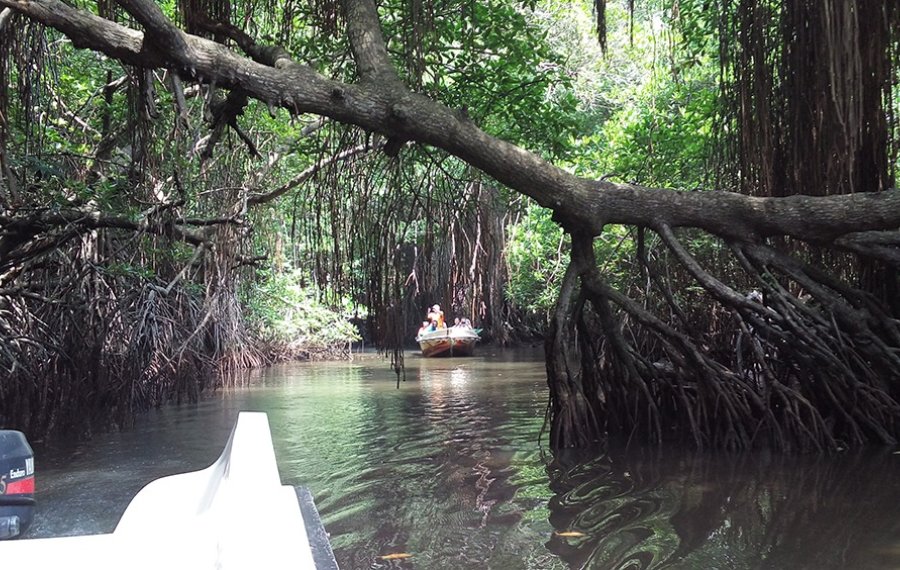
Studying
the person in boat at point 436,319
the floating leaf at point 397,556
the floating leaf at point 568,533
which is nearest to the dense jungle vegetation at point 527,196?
the floating leaf at point 568,533

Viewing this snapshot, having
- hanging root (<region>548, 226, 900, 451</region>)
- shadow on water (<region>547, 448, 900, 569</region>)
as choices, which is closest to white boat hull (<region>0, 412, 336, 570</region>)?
shadow on water (<region>547, 448, 900, 569</region>)

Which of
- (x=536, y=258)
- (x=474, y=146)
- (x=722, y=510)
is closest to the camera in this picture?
(x=722, y=510)

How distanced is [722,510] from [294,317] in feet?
51.1

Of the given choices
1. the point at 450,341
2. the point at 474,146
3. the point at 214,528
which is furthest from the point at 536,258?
the point at 214,528

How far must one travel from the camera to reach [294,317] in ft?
62.2

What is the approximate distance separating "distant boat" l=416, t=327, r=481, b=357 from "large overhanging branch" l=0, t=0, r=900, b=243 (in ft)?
46.2

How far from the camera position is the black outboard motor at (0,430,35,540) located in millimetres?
2017

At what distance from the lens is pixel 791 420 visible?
552 centimetres

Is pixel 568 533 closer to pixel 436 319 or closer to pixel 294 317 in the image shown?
pixel 294 317

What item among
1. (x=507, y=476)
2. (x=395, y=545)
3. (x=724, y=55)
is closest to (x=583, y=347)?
(x=507, y=476)

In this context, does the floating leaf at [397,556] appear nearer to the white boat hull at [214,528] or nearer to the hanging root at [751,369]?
the white boat hull at [214,528]

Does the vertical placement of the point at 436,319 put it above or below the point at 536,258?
below

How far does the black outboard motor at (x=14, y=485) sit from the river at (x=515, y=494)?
63.5 inches

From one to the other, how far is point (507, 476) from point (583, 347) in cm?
142
